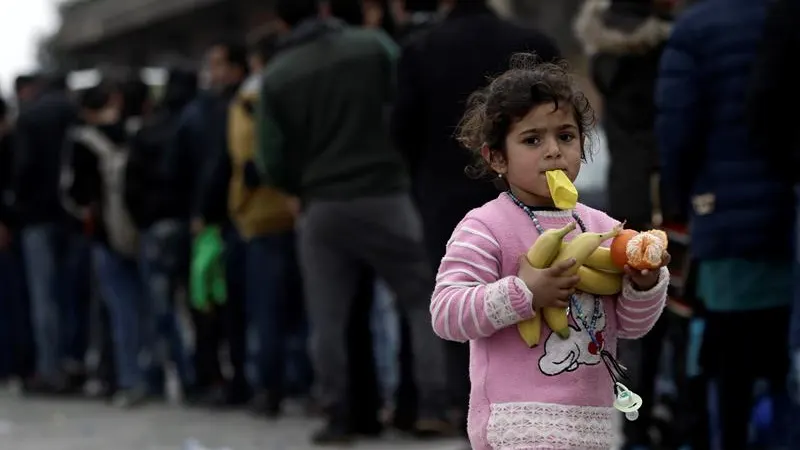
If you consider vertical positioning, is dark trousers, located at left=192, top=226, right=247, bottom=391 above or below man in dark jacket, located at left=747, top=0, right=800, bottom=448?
below

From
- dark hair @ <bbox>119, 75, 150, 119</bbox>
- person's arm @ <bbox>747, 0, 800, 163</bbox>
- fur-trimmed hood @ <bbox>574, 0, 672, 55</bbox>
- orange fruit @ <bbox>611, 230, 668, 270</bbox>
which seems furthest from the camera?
dark hair @ <bbox>119, 75, 150, 119</bbox>

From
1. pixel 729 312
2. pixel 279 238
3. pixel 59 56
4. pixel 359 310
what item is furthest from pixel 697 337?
pixel 59 56

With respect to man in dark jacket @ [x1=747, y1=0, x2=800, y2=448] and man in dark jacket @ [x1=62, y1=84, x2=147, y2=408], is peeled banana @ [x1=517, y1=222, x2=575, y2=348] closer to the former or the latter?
man in dark jacket @ [x1=747, y1=0, x2=800, y2=448]

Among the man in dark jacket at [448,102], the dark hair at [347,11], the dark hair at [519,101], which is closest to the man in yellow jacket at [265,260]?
the dark hair at [347,11]

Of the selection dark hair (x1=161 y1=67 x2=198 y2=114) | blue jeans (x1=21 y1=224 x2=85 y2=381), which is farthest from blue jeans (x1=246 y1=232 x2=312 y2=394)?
blue jeans (x1=21 y1=224 x2=85 y2=381)

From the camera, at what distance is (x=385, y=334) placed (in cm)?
963

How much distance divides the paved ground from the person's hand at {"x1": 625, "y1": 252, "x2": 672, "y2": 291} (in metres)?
4.22

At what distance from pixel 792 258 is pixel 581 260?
2.76 metres

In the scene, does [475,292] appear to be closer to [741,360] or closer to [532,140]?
[532,140]

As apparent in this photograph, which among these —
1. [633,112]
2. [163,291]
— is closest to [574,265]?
[633,112]

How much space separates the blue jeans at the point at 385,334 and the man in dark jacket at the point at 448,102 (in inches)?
96.7

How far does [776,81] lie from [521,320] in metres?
2.40

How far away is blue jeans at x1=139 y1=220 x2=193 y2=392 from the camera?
11055mm

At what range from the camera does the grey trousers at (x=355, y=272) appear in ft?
27.4
